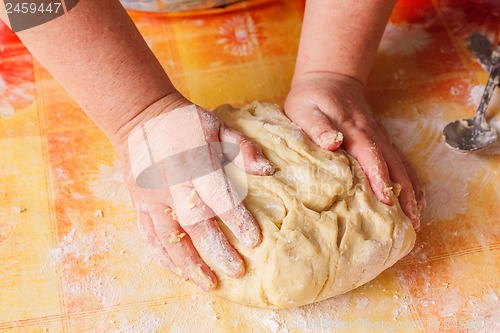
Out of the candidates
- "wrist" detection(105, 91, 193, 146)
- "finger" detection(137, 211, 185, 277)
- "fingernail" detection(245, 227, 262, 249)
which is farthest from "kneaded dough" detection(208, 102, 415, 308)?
"wrist" detection(105, 91, 193, 146)

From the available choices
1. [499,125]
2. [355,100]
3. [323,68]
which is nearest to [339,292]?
[355,100]

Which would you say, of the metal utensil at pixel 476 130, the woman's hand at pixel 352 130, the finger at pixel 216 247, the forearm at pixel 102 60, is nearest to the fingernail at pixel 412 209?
the woman's hand at pixel 352 130

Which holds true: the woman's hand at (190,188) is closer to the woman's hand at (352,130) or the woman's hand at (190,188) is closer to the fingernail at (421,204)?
the woman's hand at (352,130)

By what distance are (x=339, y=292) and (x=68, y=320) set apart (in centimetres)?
72

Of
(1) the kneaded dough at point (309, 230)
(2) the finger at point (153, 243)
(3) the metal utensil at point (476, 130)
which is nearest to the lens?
(1) the kneaded dough at point (309, 230)

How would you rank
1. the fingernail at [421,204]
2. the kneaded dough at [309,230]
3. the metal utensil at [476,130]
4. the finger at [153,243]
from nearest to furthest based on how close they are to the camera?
the kneaded dough at [309,230], the finger at [153,243], the fingernail at [421,204], the metal utensil at [476,130]

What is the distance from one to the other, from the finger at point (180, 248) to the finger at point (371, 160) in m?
0.49

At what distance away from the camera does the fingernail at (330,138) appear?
142 cm

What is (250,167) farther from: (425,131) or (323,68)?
(425,131)

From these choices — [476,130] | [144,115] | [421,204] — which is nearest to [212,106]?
[144,115]

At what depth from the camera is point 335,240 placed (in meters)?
1.31

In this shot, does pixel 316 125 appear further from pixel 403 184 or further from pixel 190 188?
pixel 190 188

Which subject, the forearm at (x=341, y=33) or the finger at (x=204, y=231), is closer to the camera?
the finger at (x=204, y=231)

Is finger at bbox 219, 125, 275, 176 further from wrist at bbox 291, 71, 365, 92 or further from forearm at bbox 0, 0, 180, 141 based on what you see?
wrist at bbox 291, 71, 365, 92
